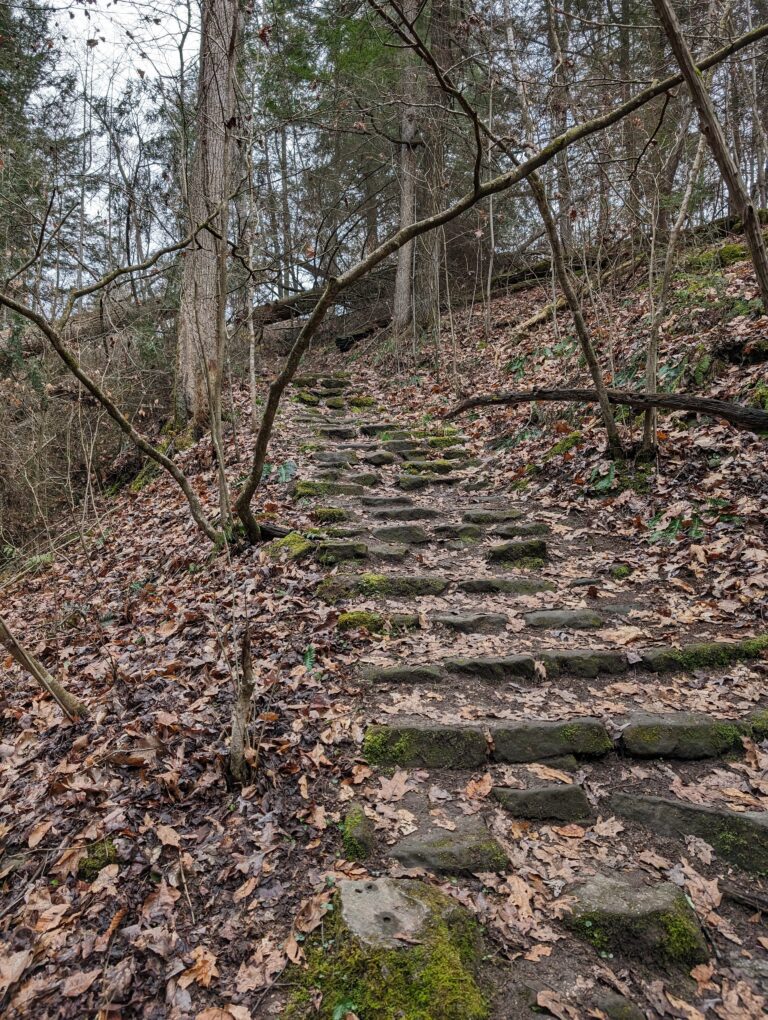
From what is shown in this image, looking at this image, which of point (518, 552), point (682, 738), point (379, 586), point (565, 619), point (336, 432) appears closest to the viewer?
point (682, 738)

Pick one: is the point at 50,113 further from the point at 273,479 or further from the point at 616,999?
the point at 616,999

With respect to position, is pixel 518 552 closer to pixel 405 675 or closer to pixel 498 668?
pixel 498 668

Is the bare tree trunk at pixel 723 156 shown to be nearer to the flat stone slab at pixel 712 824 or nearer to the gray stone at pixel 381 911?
the flat stone slab at pixel 712 824

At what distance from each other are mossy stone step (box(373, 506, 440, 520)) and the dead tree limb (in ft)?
10.9

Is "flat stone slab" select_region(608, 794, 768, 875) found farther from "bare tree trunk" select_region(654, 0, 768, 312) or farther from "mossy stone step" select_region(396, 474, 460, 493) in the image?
"mossy stone step" select_region(396, 474, 460, 493)

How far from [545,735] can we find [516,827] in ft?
1.88

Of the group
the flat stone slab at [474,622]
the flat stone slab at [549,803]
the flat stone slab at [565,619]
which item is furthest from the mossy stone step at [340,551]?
the flat stone slab at [549,803]

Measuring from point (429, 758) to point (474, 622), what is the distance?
1323 millimetres

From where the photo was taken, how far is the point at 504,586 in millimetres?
4699

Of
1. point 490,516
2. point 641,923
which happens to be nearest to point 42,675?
point 641,923

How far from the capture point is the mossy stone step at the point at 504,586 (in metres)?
4.67

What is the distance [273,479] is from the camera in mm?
6844

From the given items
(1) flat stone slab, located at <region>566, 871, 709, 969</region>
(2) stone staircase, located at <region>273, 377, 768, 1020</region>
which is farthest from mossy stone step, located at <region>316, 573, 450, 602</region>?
(1) flat stone slab, located at <region>566, 871, 709, 969</region>

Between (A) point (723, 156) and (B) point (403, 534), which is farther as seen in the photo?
(B) point (403, 534)
